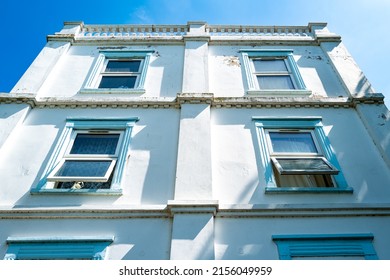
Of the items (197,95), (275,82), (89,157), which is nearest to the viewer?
(89,157)

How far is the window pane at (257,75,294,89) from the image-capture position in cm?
873

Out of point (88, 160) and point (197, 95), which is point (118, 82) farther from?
point (88, 160)

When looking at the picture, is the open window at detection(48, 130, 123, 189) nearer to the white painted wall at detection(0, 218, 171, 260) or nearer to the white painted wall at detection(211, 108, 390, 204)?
the white painted wall at detection(0, 218, 171, 260)

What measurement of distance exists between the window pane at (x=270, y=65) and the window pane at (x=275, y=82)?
370 millimetres

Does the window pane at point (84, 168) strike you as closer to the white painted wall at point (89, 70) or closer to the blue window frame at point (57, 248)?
the blue window frame at point (57, 248)

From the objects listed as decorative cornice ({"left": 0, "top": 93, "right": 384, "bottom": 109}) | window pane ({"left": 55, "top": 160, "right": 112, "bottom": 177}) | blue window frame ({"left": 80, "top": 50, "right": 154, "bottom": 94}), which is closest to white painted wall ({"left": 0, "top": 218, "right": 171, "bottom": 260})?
window pane ({"left": 55, "top": 160, "right": 112, "bottom": 177})

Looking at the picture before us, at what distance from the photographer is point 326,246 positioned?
5094 millimetres

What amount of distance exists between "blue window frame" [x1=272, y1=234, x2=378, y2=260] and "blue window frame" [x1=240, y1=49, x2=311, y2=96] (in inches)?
161

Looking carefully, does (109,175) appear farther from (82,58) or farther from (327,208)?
(82,58)

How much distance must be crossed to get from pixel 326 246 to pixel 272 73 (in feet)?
17.6

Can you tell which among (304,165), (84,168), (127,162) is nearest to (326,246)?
(304,165)
